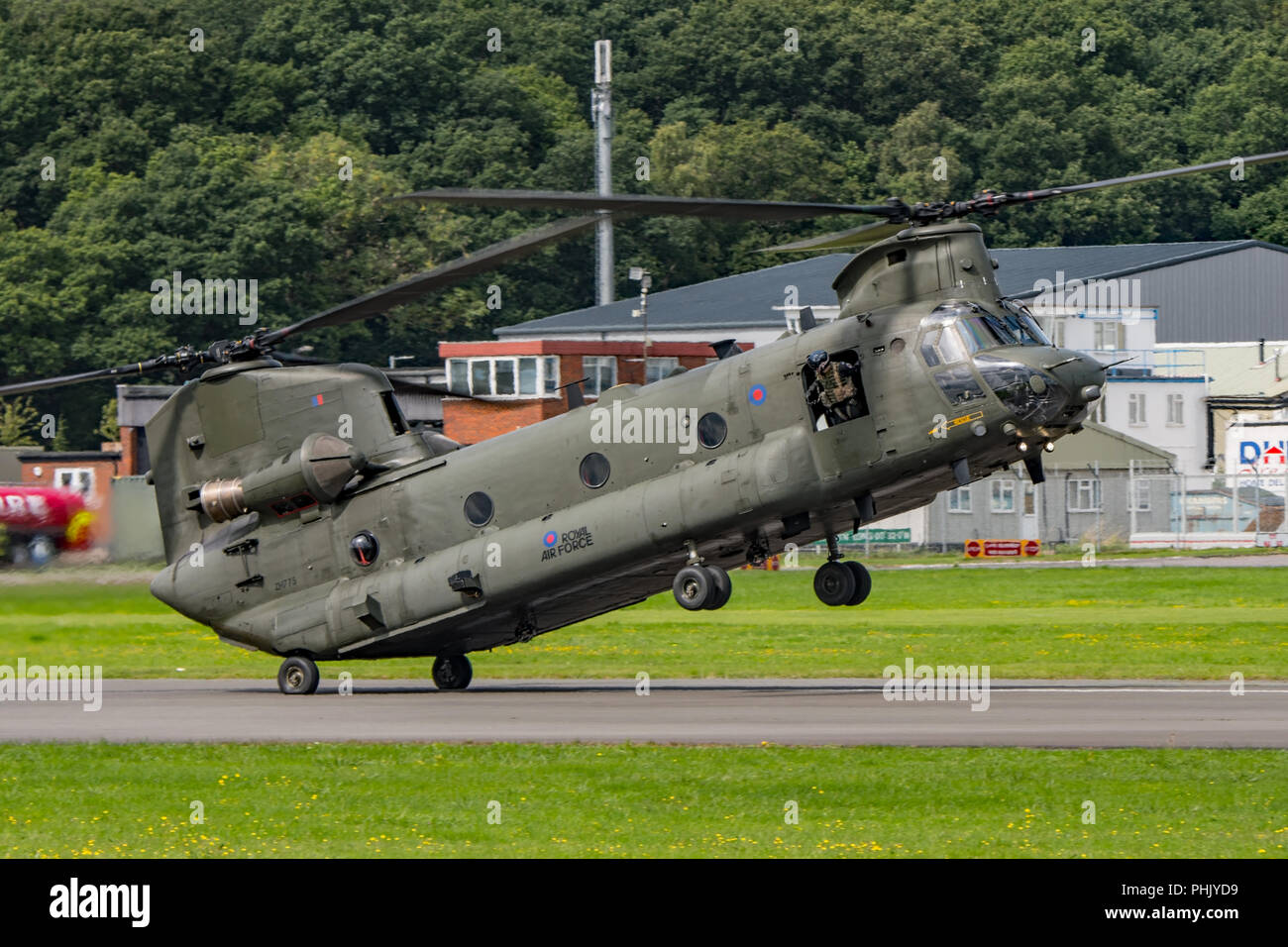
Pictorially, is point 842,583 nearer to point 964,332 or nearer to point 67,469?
point 964,332

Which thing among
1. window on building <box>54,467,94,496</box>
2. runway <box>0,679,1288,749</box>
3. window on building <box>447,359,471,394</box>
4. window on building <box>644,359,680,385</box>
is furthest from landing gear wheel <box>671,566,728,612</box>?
window on building <box>447,359,471,394</box>

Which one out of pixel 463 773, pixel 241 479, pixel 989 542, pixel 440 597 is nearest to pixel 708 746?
pixel 463 773

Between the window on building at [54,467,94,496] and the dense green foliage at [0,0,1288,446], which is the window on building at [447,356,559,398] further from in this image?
the dense green foliage at [0,0,1288,446]

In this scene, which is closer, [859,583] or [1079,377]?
[1079,377]

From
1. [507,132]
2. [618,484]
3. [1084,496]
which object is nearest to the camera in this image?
[618,484]

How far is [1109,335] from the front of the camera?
86.2 m

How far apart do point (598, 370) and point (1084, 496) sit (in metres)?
19.5

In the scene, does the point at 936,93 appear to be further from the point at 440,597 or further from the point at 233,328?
the point at 440,597

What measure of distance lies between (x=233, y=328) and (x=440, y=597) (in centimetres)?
7744

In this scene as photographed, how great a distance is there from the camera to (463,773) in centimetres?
2038

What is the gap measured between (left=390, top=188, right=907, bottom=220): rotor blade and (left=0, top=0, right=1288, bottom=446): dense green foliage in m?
79.4

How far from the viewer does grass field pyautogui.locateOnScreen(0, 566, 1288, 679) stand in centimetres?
3164

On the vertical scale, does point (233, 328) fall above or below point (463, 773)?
above

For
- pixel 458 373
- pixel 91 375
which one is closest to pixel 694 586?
pixel 91 375
